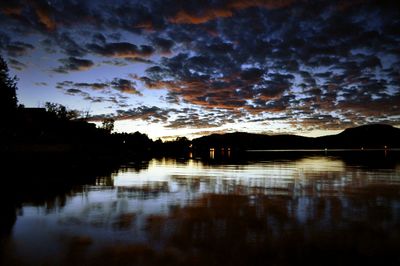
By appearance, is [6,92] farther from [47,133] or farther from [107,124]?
[107,124]

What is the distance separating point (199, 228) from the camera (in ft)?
37.1

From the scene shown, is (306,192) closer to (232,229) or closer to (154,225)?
(232,229)

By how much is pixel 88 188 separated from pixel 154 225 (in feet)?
34.9

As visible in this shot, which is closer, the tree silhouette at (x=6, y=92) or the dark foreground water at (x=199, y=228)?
the dark foreground water at (x=199, y=228)

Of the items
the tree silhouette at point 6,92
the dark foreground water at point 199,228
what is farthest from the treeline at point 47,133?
the dark foreground water at point 199,228

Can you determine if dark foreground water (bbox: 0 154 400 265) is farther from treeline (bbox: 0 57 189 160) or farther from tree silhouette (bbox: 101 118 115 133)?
tree silhouette (bbox: 101 118 115 133)

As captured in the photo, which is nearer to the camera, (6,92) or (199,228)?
(199,228)

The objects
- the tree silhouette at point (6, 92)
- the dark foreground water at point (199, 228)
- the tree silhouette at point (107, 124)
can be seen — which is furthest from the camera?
the tree silhouette at point (107, 124)

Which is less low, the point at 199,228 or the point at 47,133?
the point at 47,133

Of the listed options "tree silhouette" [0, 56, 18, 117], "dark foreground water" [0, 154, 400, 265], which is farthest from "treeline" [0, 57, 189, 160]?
"dark foreground water" [0, 154, 400, 265]

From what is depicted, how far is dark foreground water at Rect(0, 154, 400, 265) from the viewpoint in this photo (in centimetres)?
847

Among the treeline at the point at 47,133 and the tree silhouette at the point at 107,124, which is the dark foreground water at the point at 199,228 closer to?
the treeline at the point at 47,133

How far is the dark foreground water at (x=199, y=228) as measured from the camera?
333 inches

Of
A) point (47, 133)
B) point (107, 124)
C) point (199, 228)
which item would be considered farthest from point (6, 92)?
point (107, 124)
